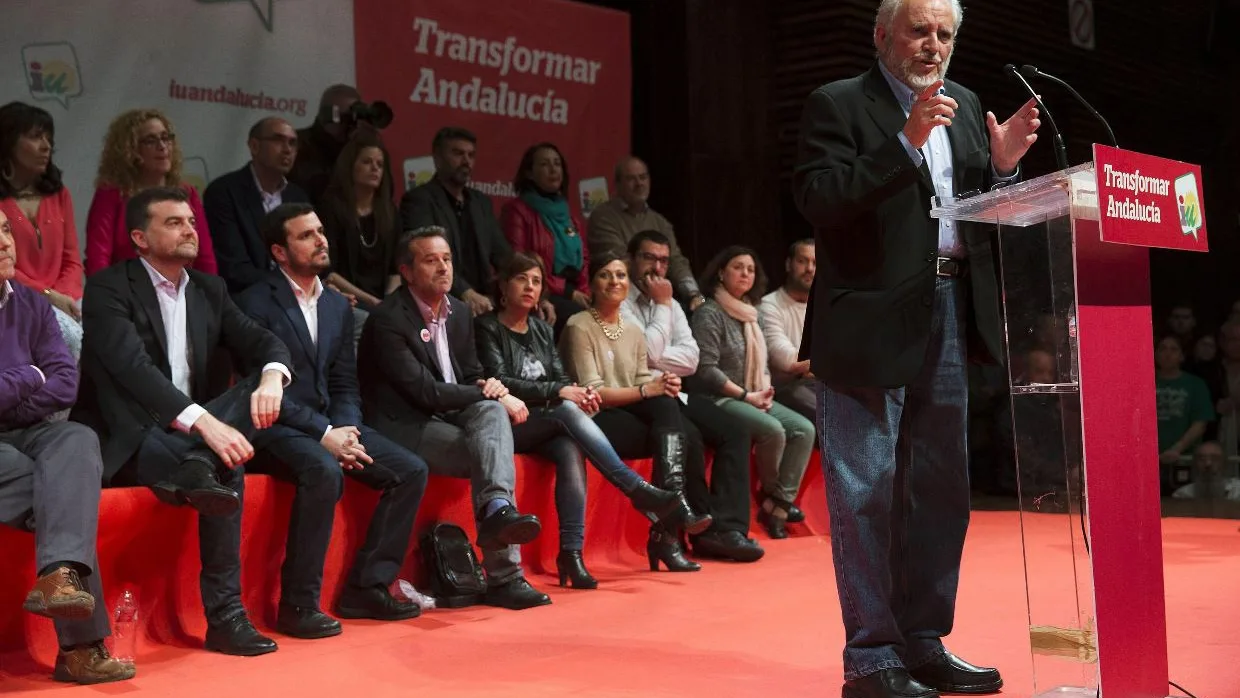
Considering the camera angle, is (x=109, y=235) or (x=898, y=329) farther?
(x=109, y=235)

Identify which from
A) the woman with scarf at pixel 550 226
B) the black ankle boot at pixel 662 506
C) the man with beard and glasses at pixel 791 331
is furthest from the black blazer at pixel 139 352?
the man with beard and glasses at pixel 791 331

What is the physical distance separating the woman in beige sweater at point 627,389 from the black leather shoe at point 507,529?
99 cm

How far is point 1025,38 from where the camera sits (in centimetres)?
801

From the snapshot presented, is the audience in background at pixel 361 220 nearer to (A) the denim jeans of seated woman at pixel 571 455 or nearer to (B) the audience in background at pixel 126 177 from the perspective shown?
(B) the audience in background at pixel 126 177

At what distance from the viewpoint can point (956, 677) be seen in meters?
2.60

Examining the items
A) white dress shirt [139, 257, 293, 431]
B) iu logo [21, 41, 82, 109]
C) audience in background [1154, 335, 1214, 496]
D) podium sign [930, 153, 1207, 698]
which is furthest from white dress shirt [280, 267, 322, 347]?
audience in background [1154, 335, 1214, 496]

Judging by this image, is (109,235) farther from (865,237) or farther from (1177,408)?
(1177,408)

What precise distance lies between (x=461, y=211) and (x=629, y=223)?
0.94m

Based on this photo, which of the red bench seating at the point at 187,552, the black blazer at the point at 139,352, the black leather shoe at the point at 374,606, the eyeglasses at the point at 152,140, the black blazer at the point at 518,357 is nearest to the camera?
the red bench seating at the point at 187,552

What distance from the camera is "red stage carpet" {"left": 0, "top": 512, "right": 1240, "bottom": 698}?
2.89m

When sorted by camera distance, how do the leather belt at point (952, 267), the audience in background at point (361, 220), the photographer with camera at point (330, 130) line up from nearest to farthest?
the leather belt at point (952, 267) < the audience in background at point (361, 220) < the photographer with camera at point (330, 130)

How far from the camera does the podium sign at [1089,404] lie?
7.14 ft

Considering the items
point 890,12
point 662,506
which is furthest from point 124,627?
point 890,12

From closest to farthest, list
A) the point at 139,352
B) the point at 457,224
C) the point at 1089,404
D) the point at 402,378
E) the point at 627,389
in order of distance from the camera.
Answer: the point at 1089,404 → the point at 139,352 → the point at 402,378 → the point at 627,389 → the point at 457,224
